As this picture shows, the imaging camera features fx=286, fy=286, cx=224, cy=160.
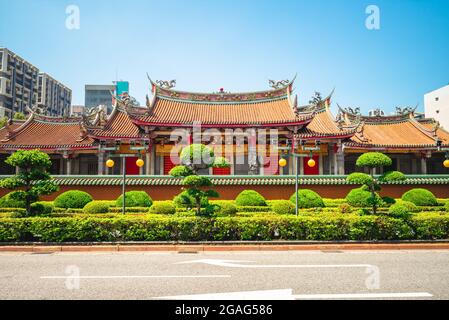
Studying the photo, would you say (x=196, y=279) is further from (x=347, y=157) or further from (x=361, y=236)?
(x=347, y=157)

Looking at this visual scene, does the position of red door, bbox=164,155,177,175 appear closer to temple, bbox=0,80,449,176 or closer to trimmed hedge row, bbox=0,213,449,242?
temple, bbox=0,80,449,176

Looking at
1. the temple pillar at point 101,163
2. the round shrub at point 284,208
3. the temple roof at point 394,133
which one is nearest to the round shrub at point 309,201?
the round shrub at point 284,208

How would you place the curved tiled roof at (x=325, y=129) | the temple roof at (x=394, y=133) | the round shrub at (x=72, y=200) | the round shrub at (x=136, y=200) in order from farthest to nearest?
1. the temple roof at (x=394, y=133)
2. the curved tiled roof at (x=325, y=129)
3. the round shrub at (x=136, y=200)
4. the round shrub at (x=72, y=200)

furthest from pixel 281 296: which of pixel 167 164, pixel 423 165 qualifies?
pixel 423 165

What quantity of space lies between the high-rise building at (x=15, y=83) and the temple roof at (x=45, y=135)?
33.3 meters

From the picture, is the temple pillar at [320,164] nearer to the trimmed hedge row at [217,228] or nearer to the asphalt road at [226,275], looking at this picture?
the trimmed hedge row at [217,228]

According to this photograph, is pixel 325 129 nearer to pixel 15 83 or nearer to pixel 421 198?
pixel 421 198

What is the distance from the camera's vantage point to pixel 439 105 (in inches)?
1559

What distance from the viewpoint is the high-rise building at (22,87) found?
5375 cm

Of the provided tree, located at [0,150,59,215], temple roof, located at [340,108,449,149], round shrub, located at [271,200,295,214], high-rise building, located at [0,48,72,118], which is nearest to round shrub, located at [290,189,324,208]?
round shrub, located at [271,200,295,214]

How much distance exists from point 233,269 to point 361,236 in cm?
513

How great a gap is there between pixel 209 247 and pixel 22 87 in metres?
68.1

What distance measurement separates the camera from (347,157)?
21656mm
